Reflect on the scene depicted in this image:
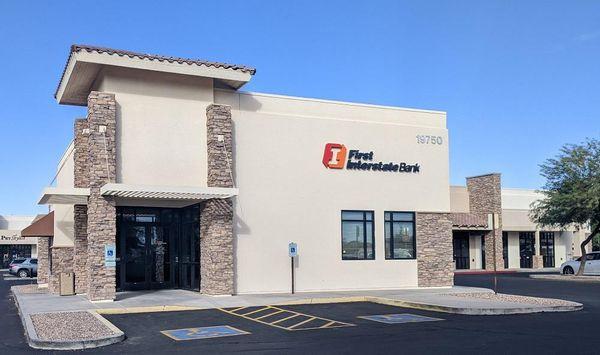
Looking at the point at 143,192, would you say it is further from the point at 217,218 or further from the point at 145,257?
the point at 145,257

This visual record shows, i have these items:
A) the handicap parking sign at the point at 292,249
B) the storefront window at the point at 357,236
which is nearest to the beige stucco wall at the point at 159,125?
the handicap parking sign at the point at 292,249

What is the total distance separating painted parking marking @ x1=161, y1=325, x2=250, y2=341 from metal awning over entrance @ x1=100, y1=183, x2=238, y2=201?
641 centimetres

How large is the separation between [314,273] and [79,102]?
439 inches

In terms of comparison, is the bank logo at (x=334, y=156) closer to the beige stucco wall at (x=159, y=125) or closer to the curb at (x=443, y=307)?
the beige stucco wall at (x=159, y=125)

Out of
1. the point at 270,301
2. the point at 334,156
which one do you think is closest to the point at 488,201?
the point at 334,156

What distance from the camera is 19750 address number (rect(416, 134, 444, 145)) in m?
26.4

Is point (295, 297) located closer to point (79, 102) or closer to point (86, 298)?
point (86, 298)

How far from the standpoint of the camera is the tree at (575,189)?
1378 inches

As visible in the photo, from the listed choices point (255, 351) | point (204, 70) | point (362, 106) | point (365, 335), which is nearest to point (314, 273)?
point (362, 106)

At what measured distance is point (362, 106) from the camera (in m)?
25.4

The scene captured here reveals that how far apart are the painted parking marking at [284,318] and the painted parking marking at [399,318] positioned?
3.66ft

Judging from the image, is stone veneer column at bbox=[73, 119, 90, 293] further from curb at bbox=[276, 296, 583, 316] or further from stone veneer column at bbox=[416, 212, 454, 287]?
stone veneer column at bbox=[416, 212, 454, 287]

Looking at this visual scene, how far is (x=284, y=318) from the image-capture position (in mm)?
16375

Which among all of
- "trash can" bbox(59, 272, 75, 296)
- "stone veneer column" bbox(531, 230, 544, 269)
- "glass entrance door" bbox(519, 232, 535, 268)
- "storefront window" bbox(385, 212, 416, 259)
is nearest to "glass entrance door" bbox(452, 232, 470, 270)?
"glass entrance door" bbox(519, 232, 535, 268)
